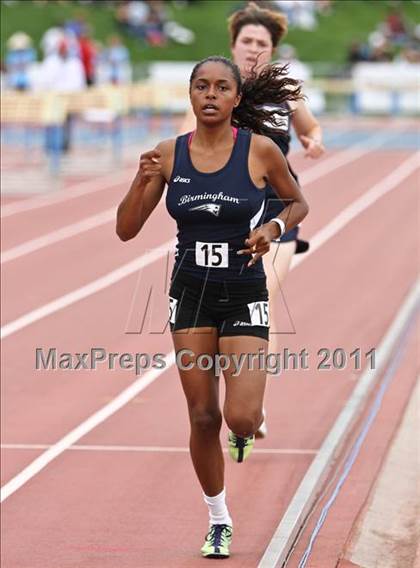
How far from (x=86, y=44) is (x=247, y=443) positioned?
81.5 feet

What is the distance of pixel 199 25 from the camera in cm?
5409

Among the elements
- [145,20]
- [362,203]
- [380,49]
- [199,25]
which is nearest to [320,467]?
[362,203]

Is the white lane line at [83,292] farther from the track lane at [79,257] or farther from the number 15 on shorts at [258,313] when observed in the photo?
the number 15 on shorts at [258,313]

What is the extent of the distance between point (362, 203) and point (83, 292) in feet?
29.2

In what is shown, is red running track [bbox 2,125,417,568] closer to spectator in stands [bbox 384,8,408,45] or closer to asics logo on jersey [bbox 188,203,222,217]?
asics logo on jersey [bbox 188,203,222,217]

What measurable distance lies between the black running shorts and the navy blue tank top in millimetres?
49

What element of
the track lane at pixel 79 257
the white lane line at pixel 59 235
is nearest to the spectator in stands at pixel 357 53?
the track lane at pixel 79 257

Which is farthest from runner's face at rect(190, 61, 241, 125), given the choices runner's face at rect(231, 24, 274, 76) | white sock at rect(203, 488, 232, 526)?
runner's face at rect(231, 24, 274, 76)

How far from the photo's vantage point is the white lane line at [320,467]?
7.05m

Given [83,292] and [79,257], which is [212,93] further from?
[79,257]

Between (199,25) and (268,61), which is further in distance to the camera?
(199,25)

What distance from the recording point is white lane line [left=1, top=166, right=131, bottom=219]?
2234cm

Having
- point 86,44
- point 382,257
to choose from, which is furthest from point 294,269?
point 86,44

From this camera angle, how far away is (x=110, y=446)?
373 inches
